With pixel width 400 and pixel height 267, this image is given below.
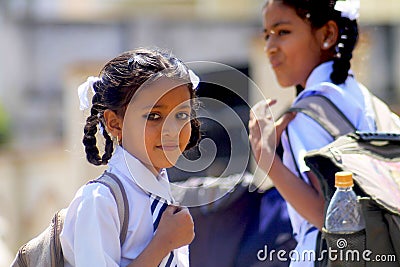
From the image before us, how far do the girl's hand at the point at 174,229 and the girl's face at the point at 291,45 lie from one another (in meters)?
1.11

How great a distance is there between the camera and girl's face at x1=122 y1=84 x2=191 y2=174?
8.75 ft

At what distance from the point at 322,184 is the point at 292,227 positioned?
619 mm

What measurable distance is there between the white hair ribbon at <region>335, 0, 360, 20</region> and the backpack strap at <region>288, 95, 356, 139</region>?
35 cm

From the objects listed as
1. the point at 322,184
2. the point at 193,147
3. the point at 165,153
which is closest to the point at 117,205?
the point at 165,153

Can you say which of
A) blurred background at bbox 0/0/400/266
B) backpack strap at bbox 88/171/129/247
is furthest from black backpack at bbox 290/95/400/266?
blurred background at bbox 0/0/400/266

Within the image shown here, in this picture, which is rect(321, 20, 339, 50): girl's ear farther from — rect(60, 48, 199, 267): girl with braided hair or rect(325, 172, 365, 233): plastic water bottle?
rect(60, 48, 199, 267): girl with braided hair

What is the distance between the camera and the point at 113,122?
2734 millimetres

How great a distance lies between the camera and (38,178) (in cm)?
936

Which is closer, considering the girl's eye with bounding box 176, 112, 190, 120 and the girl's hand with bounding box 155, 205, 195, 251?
the girl's hand with bounding box 155, 205, 195, 251

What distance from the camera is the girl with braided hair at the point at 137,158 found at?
2543 mm

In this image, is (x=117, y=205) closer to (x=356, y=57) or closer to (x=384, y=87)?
(x=356, y=57)

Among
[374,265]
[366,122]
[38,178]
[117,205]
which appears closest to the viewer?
[117,205]

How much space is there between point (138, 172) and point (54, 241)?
0.28 metres

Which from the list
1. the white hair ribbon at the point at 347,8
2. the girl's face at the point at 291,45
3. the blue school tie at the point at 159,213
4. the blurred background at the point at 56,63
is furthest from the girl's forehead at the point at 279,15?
the blurred background at the point at 56,63
